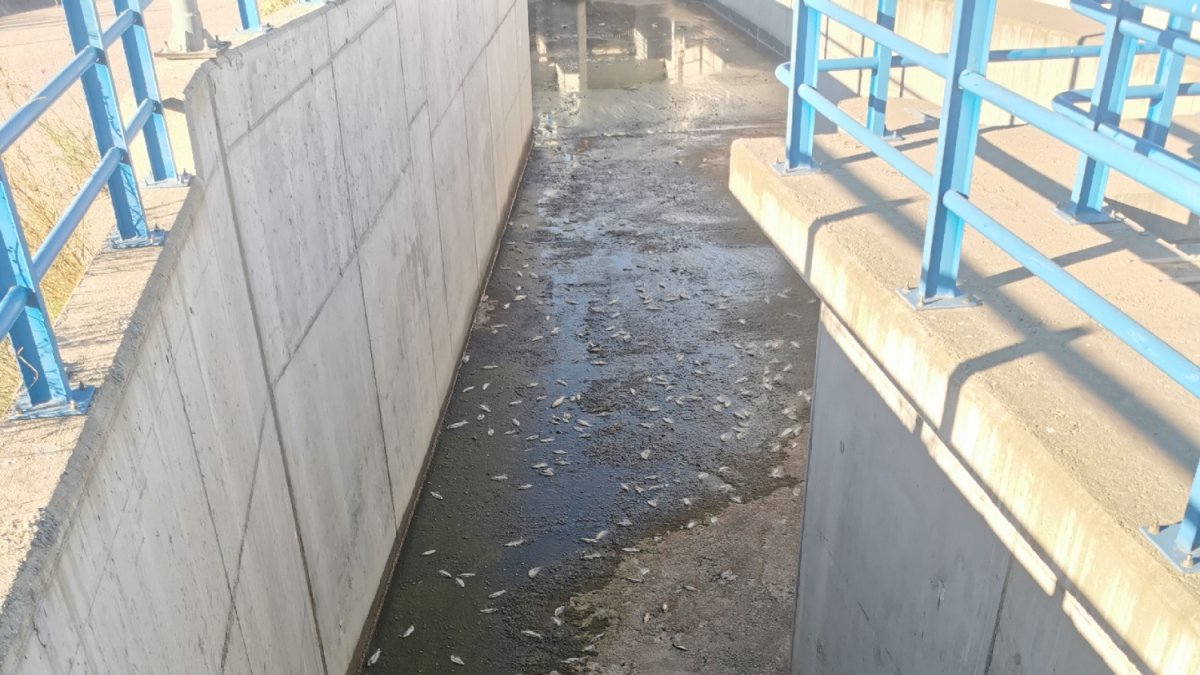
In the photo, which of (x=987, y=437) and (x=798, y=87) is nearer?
(x=987, y=437)

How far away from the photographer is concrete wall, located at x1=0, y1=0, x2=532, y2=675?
8.30 feet

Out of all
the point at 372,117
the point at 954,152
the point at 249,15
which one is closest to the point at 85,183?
the point at 249,15

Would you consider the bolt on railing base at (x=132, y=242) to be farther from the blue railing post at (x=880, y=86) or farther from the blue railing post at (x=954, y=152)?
the blue railing post at (x=880, y=86)

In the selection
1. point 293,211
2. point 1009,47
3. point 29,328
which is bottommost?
point 1009,47

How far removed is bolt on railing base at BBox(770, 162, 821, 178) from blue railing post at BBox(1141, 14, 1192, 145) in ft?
4.57

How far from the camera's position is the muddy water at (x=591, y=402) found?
6.59 metres

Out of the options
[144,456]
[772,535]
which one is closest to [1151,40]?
[144,456]

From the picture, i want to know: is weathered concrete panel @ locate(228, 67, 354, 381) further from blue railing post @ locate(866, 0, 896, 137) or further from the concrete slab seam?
blue railing post @ locate(866, 0, 896, 137)

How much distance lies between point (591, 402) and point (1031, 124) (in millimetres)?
5985

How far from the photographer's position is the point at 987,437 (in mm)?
2822

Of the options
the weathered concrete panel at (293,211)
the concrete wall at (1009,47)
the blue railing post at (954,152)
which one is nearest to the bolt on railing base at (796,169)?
the concrete wall at (1009,47)

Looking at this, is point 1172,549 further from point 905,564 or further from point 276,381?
point 276,381

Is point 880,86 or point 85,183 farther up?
point 85,183

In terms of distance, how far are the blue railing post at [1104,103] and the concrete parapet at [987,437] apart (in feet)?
0.39
